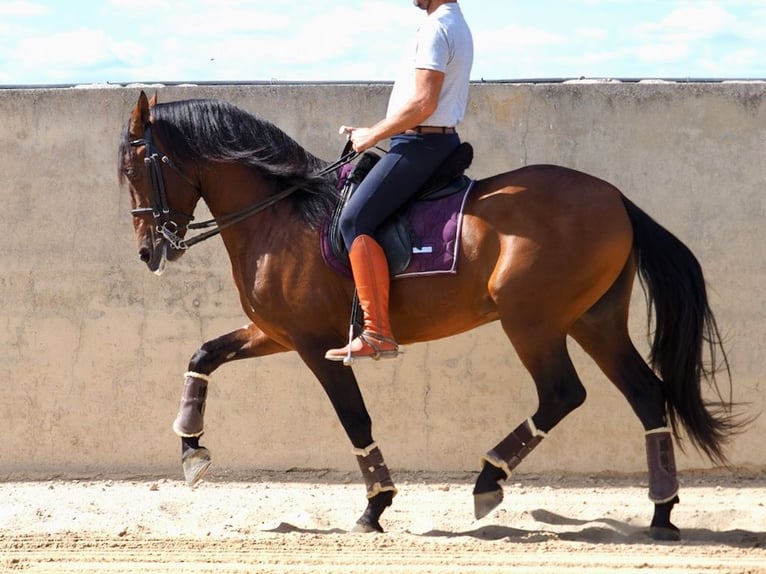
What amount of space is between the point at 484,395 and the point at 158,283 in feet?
7.56

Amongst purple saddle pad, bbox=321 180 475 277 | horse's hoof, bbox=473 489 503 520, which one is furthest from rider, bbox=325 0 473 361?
horse's hoof, bbox=473 489 503 520

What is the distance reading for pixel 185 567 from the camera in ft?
17.5

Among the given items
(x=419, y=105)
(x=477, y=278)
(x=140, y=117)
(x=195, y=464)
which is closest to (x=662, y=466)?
(x=477, y=278)

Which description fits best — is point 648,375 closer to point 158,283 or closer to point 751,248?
point 751,248

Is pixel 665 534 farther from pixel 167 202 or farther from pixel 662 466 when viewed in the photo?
pixel 167 202

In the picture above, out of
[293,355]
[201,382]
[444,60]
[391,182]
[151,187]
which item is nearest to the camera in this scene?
[444,60]

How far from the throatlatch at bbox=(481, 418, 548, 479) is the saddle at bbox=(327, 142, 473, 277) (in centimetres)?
106

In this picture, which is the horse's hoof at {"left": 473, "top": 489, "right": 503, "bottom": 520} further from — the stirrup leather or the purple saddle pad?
the purple saddle pad

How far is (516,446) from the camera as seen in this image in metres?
6.08

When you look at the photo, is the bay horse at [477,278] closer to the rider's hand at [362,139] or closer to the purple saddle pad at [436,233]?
the purple saddle pad at [436,233]

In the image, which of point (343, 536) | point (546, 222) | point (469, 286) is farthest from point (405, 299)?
point (343, 536)

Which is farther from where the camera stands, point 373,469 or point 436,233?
point 373,469

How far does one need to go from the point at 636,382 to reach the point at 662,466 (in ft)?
1.52

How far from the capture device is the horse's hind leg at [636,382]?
612 cm
